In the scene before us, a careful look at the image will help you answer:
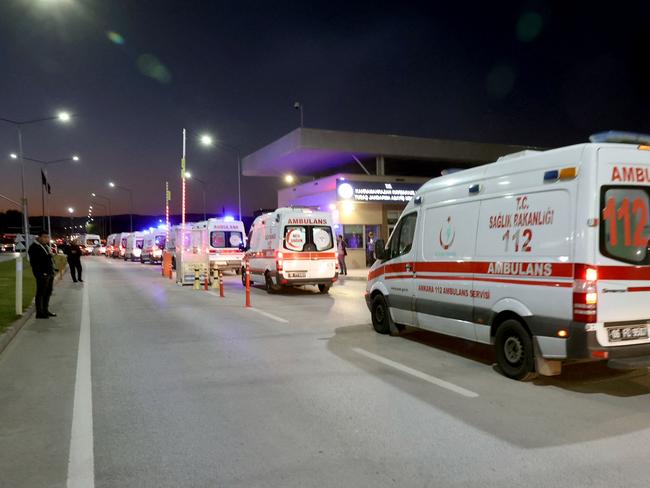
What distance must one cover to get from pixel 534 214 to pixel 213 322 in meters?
7.02

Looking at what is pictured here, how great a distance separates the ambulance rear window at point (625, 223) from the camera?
18.0 feet

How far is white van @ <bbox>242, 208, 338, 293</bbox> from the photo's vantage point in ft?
53.7

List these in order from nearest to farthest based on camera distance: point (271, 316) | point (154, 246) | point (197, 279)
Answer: point (271, 316) < point (197, 279) < point (154, 246)

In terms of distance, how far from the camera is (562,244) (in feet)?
18.5

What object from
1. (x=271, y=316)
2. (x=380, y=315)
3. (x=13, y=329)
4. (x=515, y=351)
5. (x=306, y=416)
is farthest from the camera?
(x=271, y=316)

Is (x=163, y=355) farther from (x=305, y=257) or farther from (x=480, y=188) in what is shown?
(x=305, y=257)

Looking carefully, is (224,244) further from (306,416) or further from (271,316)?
(306,416)

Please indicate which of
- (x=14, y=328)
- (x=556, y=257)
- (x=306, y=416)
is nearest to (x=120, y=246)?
(x=14, y=328)

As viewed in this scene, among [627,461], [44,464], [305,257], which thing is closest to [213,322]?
[305,257]

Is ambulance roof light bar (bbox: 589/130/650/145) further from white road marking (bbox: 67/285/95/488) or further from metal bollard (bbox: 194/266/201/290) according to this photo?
metal bollard (bbox: 194/266/201/290)

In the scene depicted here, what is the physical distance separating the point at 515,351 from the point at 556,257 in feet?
4.29

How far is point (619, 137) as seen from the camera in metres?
5.64

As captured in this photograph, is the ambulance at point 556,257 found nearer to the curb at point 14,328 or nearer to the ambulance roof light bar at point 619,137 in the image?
the ambulance roof light bar at point 619,137

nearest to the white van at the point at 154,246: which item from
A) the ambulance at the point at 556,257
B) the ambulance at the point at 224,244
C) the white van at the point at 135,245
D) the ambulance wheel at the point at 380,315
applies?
the white van at the point at 135,245
